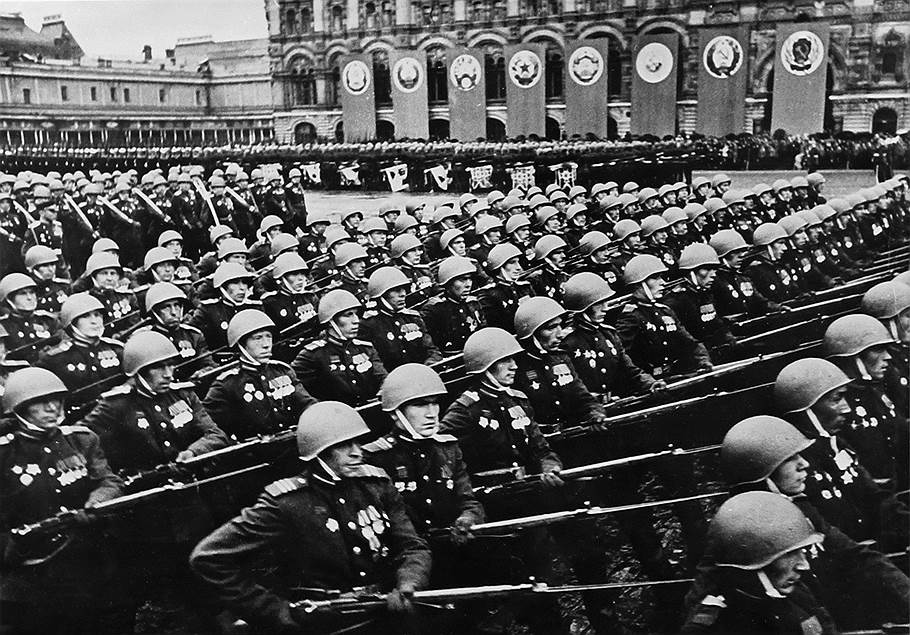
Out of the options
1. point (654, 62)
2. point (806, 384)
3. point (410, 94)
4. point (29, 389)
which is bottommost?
point (806, 384)

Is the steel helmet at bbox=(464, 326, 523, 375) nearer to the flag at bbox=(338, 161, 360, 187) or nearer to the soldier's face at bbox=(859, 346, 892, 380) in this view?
the soldier's face at bbox=(859, 346, 892, 380)

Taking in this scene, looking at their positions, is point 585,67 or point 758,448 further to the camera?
point 585,67

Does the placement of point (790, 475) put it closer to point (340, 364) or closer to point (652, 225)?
point (340, 364)

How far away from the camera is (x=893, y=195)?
41.3 ft

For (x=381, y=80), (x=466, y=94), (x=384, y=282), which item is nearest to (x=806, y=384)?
(x=384, y=282)

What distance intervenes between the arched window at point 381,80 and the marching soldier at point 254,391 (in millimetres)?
41593

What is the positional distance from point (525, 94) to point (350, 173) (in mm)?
13175

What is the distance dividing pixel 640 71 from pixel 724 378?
107 feet

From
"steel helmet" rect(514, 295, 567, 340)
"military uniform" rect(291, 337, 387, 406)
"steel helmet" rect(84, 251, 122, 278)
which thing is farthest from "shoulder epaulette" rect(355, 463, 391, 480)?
"steel helmet" rect(84, 251, 122, 278)

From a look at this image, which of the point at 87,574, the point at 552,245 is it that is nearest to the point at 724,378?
the point at 552,245

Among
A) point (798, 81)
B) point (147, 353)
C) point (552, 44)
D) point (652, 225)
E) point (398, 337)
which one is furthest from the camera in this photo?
point (552, 44)

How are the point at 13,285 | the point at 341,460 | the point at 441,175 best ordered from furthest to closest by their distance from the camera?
the point at 441,175
the point at 13,285
the point at 341,460

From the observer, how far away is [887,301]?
570 centimetres

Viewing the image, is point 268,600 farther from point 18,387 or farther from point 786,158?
point 786,158
